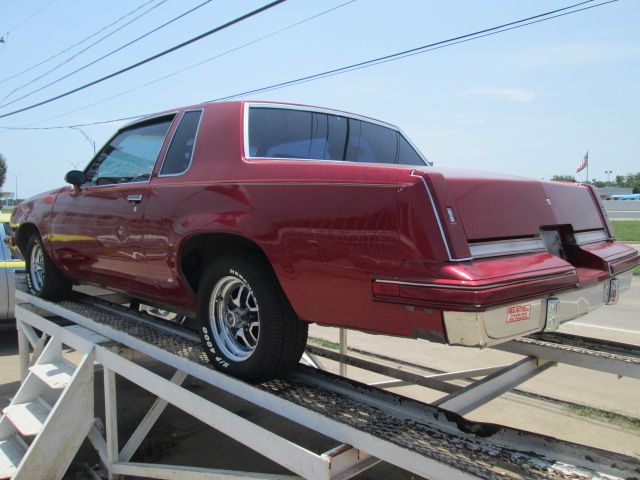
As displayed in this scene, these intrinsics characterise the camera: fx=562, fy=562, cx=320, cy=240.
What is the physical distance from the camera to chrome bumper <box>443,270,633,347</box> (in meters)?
2.03

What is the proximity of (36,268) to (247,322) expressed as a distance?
353 centimetres

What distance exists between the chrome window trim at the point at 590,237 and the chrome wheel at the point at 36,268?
463 centimetres

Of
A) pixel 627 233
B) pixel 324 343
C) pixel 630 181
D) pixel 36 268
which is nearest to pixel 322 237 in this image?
pixel 36 268

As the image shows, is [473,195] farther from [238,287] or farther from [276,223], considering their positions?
[238,287]

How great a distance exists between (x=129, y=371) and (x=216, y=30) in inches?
302

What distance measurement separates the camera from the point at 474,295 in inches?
77.7

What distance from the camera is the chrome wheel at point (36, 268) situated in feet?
17.6

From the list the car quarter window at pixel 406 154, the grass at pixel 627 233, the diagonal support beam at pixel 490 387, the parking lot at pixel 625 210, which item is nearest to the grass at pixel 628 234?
the grass at pixel 627 233

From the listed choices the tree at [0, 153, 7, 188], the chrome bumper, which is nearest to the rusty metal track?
the chrome bumper

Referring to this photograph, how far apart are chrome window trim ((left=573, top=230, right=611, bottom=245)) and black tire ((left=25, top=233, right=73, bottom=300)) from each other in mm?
4287

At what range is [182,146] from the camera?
3496mm

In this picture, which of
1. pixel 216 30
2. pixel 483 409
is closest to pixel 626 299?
pixel 483 409

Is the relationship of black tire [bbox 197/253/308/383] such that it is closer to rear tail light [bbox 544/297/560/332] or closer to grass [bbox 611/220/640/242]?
rear tail light [bbox 544/297/560/332]

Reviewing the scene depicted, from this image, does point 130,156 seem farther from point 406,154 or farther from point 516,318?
point 516,318
